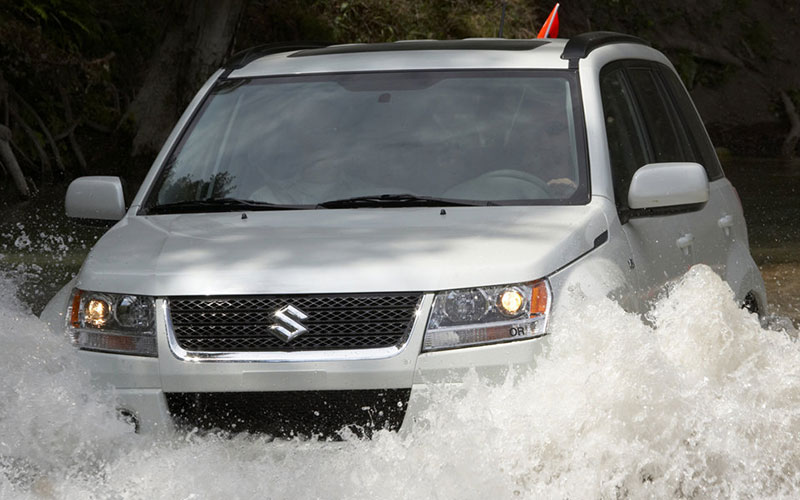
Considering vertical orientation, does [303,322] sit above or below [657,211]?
above

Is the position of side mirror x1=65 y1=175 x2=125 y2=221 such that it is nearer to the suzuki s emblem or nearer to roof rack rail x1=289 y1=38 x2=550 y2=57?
roof rack rail x1=289 y1=38 x2=550 y2=57

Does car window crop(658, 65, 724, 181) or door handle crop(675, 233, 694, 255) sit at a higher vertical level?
door handle crop(675, 233, 694, 255)

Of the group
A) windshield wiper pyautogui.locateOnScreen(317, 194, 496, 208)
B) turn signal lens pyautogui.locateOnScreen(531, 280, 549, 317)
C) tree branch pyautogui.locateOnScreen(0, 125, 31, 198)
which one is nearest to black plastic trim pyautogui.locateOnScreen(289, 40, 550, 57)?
windshield wiper pyautogui.locateOnScreen(317, 194, 496, 208)

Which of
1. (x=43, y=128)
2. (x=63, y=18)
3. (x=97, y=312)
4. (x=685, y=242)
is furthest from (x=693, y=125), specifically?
(x=63, y=18)

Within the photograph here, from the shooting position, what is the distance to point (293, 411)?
4027 millimetres

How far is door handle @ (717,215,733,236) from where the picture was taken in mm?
5773

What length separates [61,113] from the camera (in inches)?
693

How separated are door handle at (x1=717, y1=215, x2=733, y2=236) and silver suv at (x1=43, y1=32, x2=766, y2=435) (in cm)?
3

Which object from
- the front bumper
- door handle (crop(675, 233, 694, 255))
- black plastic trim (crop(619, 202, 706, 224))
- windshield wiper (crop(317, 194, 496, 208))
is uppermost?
the front bumper

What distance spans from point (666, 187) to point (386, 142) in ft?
3.47

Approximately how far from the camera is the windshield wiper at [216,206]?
16.1 ft

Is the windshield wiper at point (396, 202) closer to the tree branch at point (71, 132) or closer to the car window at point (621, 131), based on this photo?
the car window at point (621, 131)

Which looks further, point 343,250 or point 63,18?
point 63,18

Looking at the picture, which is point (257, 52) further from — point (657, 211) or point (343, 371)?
point (343, 371)
